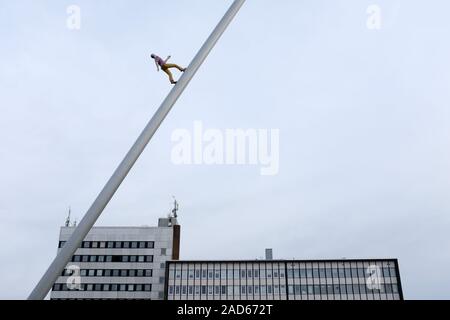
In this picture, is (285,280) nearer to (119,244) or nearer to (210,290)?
(210,290)

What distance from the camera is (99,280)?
10006cm

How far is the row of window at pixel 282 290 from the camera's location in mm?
98438

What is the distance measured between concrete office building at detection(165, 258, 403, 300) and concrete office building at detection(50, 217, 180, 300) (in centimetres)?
426

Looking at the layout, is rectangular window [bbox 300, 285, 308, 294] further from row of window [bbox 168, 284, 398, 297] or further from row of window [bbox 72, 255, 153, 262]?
row of window [bbox 72, 255, 153, 262]

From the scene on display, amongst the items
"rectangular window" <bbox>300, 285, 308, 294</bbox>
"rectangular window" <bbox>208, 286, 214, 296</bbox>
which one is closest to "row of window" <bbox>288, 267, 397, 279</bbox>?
"rectangular window" <bbox>300, 285, 308, 294</bbox>

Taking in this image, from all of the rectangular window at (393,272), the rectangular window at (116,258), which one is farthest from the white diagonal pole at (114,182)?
the rectangular window at (393,272)

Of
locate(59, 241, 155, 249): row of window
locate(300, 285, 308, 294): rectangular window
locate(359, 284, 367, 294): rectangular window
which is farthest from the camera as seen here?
locate(59, 241, 155, 249): row of window

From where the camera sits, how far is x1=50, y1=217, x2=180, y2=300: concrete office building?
9938 cm

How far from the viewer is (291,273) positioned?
102 m

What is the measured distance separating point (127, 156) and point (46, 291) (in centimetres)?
270

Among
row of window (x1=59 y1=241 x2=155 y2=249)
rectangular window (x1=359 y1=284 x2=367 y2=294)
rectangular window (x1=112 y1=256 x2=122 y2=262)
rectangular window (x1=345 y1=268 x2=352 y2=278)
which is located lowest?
rectangular window (x1=359 y1=284 x2=367 y2=294)

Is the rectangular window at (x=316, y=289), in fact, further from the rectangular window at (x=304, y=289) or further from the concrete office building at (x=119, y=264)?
the concrete office building at (x=119, y=264)
